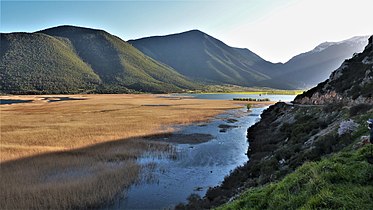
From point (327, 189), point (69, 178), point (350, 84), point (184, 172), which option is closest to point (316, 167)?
point (327, 189)

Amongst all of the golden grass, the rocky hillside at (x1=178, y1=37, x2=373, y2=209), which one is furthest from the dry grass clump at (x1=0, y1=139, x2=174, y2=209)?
the rocky hillside at (x1=178, y1=37, x2=373, y2=209)

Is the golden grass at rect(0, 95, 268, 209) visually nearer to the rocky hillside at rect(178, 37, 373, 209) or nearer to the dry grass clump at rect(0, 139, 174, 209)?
the dry grass clump at rect(0, 139, 174, 209)

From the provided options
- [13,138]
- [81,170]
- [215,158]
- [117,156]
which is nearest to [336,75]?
[215,158]

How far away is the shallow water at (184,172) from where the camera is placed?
2045cm

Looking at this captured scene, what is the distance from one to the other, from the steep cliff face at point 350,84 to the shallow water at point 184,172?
46.4 feet

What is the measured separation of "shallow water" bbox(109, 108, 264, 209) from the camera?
20450 mm

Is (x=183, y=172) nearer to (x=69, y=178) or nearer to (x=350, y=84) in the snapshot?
(x=69, y=178)

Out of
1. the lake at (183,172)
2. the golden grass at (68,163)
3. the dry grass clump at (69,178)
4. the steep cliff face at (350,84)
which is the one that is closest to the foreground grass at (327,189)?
the lake at (183,172)

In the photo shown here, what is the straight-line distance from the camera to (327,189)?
29.6ft

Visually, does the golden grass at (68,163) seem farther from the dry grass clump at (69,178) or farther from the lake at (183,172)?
the lake at (183,172)

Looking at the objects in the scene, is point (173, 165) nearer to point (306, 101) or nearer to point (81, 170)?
point (81, 170)

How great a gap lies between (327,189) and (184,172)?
19.0 metres

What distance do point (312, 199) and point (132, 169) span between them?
Answer: 20412 millimetres

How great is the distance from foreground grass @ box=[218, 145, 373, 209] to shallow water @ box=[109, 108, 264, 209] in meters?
10.1
